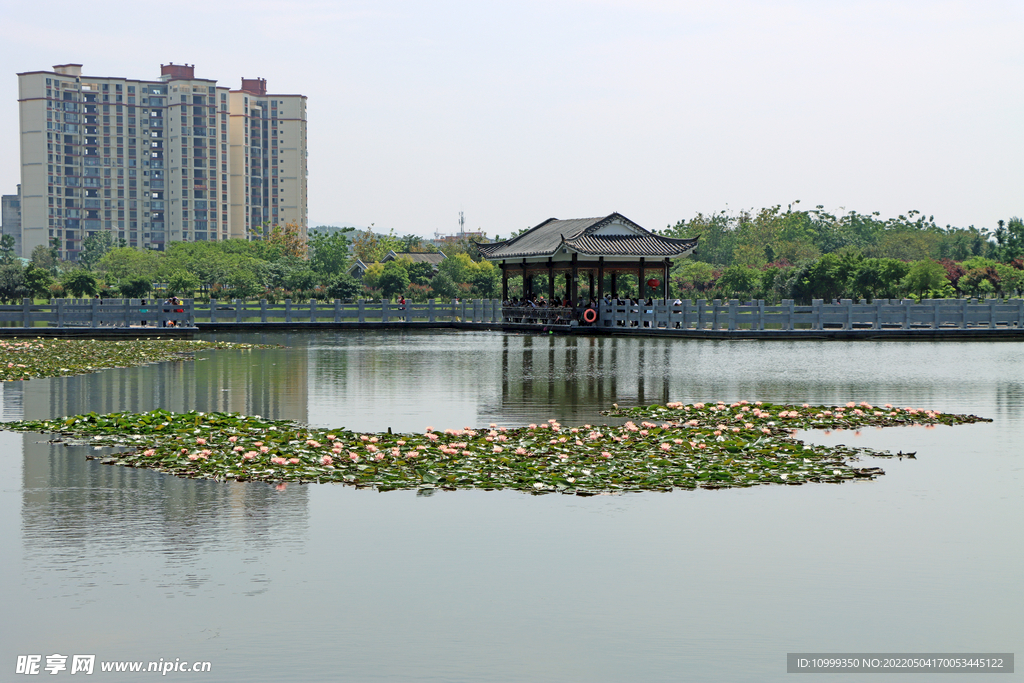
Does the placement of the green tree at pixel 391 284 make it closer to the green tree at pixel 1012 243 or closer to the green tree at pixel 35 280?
the green tree at pixel 35 280

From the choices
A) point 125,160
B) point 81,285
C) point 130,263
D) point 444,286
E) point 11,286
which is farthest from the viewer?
point 125,160

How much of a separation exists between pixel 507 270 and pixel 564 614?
43407 mm

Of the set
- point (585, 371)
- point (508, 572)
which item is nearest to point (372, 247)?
point (585, 371)

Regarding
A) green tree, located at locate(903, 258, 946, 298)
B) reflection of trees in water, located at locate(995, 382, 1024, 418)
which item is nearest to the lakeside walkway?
reflection of trees in water, located at locate(995, 382, 1024, 418)

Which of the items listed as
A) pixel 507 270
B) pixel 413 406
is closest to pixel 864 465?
pixel 413 406

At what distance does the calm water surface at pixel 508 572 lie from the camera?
5500 millimetres

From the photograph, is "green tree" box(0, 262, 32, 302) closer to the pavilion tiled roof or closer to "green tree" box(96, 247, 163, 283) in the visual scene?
"green tree" box(96, 247, 163, 283)

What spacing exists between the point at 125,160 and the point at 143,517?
173985 millimetres

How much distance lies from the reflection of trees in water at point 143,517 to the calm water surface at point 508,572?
0.10ft

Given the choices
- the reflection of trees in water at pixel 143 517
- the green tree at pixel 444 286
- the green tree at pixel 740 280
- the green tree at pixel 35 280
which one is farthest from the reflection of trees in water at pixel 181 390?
the green tree at pixel 740 280

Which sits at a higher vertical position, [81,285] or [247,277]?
[247,277]

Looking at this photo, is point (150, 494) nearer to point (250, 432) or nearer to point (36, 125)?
point (250, 432)

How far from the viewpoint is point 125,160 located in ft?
562

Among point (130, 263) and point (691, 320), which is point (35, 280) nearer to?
point (130, 263)
